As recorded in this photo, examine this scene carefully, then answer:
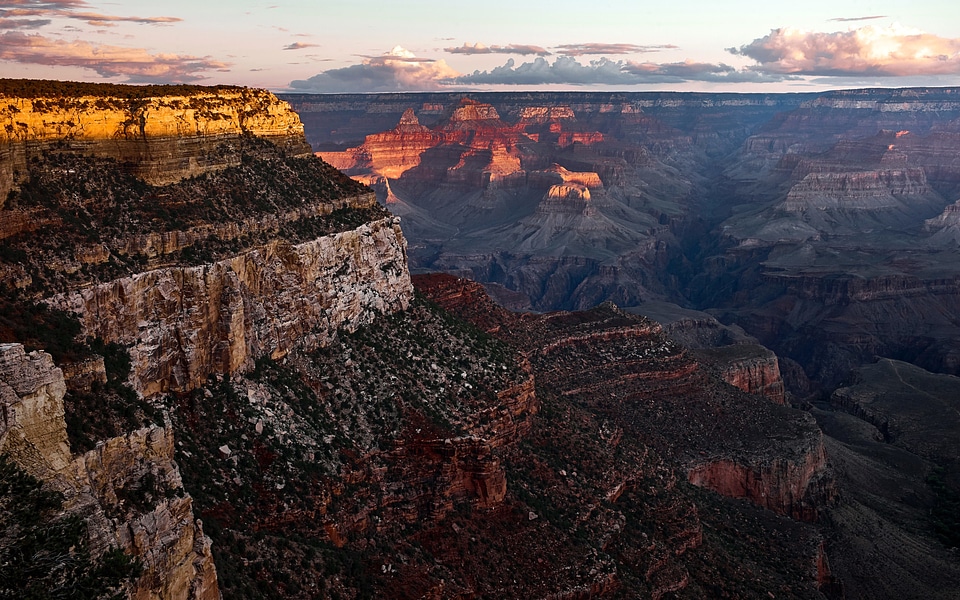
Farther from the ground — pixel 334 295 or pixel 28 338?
pixel 28 338

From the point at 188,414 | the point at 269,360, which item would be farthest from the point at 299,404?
the point at 188,414

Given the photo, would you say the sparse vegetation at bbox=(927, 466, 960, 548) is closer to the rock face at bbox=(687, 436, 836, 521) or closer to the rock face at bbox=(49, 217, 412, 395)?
the rock face at bbox=(687, 436, 836, 521)

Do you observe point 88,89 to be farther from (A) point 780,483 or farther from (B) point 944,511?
(B) point 944,511

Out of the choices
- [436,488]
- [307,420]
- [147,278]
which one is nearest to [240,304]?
[147,278]

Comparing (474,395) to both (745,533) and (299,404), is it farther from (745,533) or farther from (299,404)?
(745,533)

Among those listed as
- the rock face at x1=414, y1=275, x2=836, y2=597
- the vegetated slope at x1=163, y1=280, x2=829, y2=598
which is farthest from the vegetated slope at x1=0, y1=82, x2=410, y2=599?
the rock face at x1=414, y1=275, x2=836, y2=597

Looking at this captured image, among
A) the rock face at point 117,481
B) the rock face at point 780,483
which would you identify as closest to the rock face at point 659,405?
the rock face at point 780,483
